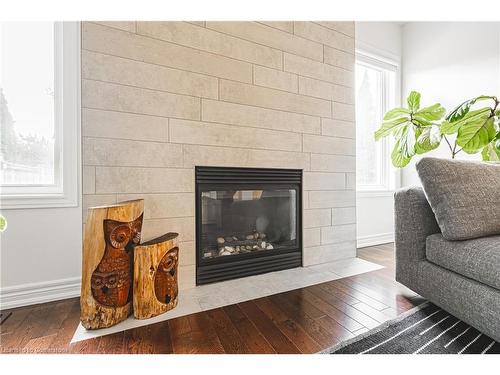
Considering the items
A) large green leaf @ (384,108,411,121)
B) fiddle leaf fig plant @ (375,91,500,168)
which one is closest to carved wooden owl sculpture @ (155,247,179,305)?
fiddle leaf fig plant @ (375,91,500,168)

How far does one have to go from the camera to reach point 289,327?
1306mm

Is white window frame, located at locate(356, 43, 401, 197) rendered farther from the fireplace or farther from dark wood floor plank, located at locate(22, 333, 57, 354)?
dark wood floor plank, located at locate(22, 333, 57, 354)

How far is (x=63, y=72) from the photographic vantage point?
1.60m

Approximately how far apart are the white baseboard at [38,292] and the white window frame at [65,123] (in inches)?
18.5

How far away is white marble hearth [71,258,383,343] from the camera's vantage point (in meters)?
1.36

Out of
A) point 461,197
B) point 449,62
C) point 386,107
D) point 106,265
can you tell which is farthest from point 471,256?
point 449,62

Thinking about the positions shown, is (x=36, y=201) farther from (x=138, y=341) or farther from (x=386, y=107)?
(x=386, y=107)

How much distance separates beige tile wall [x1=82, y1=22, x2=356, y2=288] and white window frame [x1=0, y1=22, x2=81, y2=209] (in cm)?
9

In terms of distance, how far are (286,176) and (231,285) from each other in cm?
95

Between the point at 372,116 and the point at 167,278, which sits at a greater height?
the point at 372,116

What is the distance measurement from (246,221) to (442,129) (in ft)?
5.22
